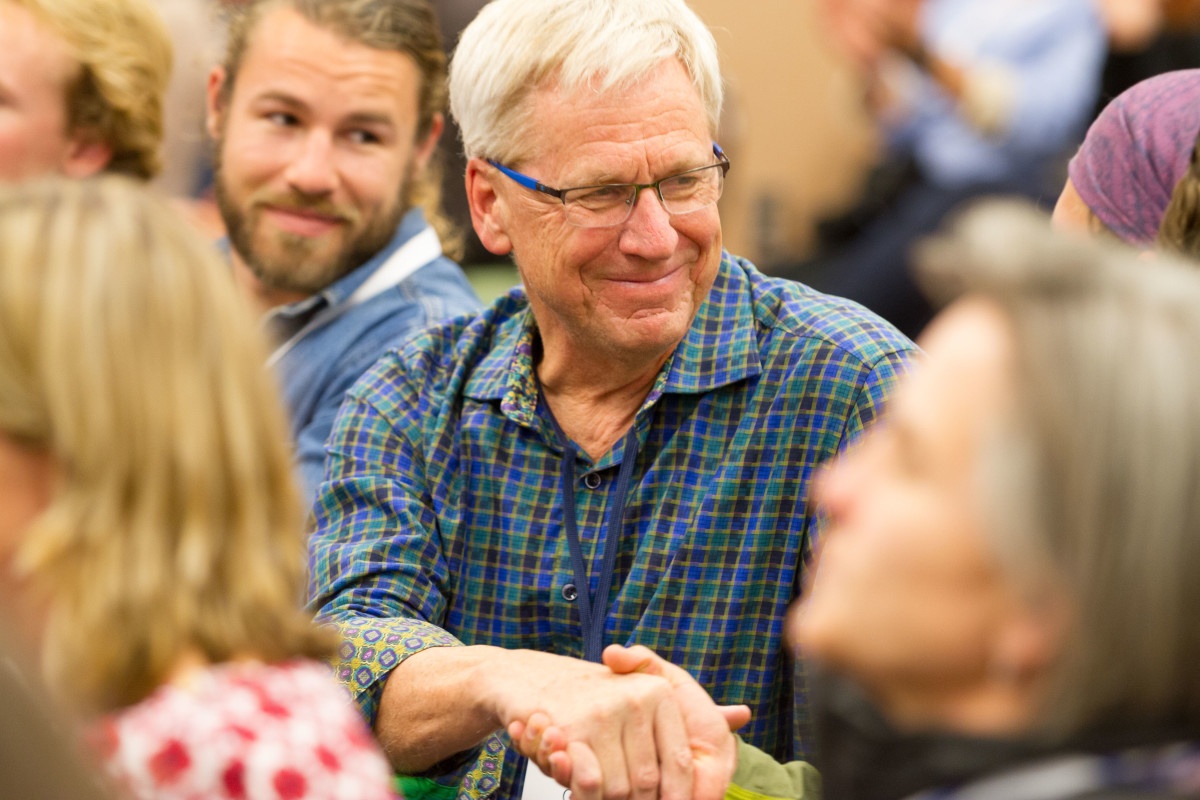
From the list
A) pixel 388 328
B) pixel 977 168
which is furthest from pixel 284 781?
pixel 977 168

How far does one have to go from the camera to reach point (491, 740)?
2.37 m

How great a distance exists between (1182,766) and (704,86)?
5.20 feet

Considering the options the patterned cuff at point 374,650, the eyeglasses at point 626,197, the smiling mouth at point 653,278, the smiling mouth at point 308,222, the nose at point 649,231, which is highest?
the eyeglasses at point 626,197

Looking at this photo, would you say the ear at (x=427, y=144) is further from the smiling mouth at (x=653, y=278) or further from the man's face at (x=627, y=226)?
the smiling mouth at (x=653, y=278)

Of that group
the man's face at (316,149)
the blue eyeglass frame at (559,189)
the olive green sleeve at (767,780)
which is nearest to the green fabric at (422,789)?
the olive green sleeve at (767,780)

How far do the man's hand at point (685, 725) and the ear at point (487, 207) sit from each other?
3.04 ft

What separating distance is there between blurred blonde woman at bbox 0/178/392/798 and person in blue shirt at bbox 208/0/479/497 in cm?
190

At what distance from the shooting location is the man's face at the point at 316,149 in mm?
3498

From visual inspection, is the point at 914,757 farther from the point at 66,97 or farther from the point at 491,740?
the point at 66,97

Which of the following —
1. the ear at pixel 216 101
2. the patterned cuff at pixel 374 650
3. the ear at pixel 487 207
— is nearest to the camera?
Result: the patterned cuff at pixel 374 650

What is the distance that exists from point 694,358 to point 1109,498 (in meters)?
1.33

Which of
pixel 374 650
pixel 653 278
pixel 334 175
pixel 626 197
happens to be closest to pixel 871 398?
pixel 653 278

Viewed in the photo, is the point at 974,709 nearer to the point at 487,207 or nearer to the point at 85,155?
the point at 487,207

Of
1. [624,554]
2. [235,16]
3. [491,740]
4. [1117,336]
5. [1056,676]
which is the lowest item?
[491,740]
